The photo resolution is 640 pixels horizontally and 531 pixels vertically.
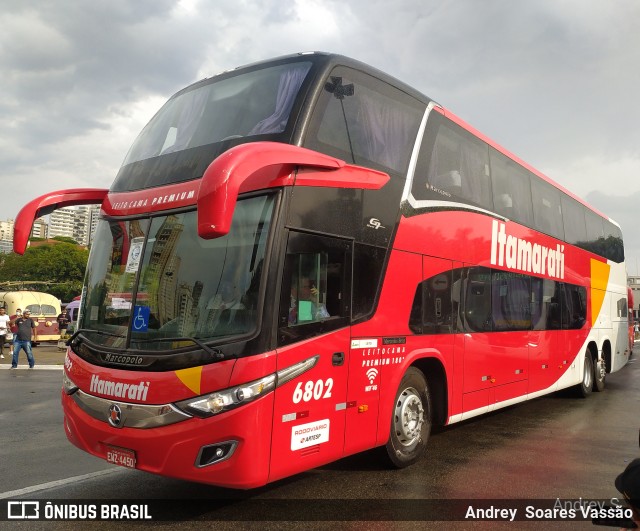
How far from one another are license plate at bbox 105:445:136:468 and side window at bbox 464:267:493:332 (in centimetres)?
448

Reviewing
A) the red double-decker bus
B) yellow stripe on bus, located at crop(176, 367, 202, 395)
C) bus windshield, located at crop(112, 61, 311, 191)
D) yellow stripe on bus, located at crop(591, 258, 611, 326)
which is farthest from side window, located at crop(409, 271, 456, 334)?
yellow stripe on bus, located at crop(591, 258, 611, 326)

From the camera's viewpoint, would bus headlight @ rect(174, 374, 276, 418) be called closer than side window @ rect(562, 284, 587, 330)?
Yes

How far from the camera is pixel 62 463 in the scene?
6148mm

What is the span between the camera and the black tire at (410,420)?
5.80 metres

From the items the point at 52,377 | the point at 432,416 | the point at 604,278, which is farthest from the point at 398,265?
the point at 52,377

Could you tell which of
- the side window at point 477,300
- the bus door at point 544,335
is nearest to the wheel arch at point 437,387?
the side window at point 477,300

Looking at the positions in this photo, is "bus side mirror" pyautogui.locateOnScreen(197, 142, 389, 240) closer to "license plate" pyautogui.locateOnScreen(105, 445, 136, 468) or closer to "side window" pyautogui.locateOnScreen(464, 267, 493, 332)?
"license plate" pyautogui.locateOnScreen(105, 445, 136, 468)

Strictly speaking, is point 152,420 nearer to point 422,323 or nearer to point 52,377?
point 422,323

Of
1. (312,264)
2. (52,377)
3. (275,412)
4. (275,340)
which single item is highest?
(312,264)

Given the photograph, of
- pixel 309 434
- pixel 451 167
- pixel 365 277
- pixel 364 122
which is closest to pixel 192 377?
pixel 309 434

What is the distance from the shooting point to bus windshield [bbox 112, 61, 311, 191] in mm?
4996

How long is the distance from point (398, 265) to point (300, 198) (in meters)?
1.71

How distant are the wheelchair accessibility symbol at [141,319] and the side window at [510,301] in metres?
5.14

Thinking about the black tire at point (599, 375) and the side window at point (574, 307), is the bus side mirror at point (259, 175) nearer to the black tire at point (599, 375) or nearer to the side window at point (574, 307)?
the side window at point (574, 307)
